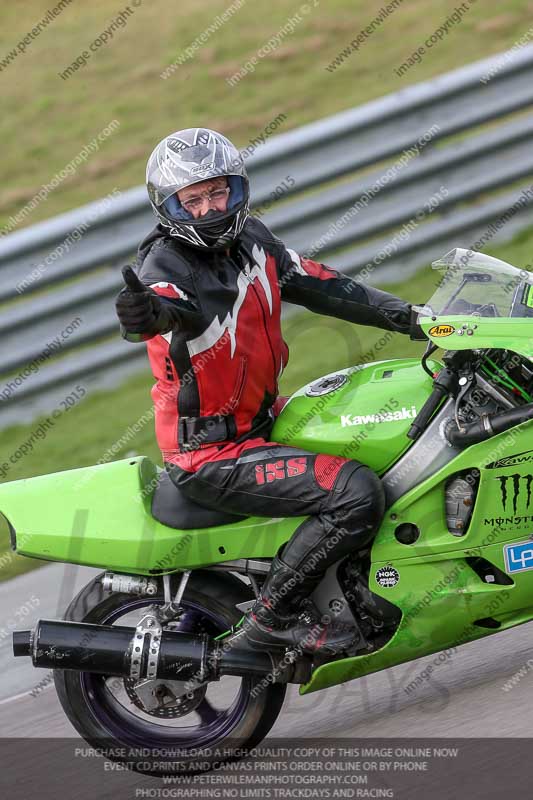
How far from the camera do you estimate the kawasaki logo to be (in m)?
4.31

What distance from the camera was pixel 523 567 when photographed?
421 centimetres

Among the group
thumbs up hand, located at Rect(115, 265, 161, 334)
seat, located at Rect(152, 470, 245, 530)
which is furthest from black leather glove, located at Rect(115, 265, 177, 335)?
seat, located at Rect(152, 470, 245, 530)

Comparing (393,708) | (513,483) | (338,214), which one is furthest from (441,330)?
(338,214)

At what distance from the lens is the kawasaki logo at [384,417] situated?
4.31m

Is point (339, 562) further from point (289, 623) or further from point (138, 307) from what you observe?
point (138, 307)

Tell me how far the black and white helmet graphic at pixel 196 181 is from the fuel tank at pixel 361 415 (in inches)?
26.9

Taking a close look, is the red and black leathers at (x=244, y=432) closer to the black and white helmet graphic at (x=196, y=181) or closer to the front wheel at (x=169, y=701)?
the black and white helmet graphic at (x=196, y=181)

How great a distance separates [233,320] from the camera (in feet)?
14.0

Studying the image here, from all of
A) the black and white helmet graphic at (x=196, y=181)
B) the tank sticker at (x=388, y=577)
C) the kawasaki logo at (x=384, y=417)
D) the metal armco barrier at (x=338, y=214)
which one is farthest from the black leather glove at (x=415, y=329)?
the metal armco barrier at (x=338, y=214)

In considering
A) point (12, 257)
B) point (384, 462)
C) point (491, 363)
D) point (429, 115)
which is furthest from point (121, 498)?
point (429, 115)

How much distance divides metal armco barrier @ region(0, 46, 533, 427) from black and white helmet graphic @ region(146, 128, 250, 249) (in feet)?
11.1

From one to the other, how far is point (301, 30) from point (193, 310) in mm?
7861

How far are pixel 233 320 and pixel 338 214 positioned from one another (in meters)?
4.06

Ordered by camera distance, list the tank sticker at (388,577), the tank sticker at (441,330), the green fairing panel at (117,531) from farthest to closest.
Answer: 1. the green fairing panel at (117,531)
2. the tank sticker at (388,577)
3. the tank sticker at (441,330)
